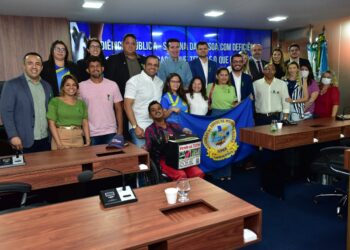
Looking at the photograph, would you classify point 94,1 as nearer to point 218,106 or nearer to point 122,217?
point 218,106

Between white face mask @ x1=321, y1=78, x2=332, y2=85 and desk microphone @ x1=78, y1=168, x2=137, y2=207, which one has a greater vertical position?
white face mask @ x1=321, y1=78, x2=332, y2=85

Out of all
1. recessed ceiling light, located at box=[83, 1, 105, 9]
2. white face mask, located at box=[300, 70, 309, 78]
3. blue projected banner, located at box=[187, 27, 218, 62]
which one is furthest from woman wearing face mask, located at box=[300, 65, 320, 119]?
blue projected banner, located at box=[187, 27, 218, 62]

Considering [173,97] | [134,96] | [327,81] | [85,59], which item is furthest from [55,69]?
[327,81]

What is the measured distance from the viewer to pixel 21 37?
623 cm

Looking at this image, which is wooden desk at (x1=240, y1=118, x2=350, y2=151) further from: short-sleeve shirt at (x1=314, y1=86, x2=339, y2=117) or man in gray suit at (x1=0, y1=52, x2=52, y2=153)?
man in gray suit at (x1=0, y1=52, x2=52, y2=153)

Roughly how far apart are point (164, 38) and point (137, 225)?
276 inches

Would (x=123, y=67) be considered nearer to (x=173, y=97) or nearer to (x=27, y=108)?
(x=173, y=97)

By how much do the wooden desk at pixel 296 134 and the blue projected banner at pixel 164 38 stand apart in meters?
4.68

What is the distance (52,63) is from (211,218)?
9.72 ft

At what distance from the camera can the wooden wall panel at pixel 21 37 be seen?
20.0 ft

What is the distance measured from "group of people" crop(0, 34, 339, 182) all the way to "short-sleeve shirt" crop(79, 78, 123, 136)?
0.04 ft

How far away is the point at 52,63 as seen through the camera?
374cm

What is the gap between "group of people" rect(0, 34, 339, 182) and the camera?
10.9 feet

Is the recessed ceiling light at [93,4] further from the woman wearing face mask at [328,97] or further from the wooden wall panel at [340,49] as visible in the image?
the wooden wall panel at [340,49]
